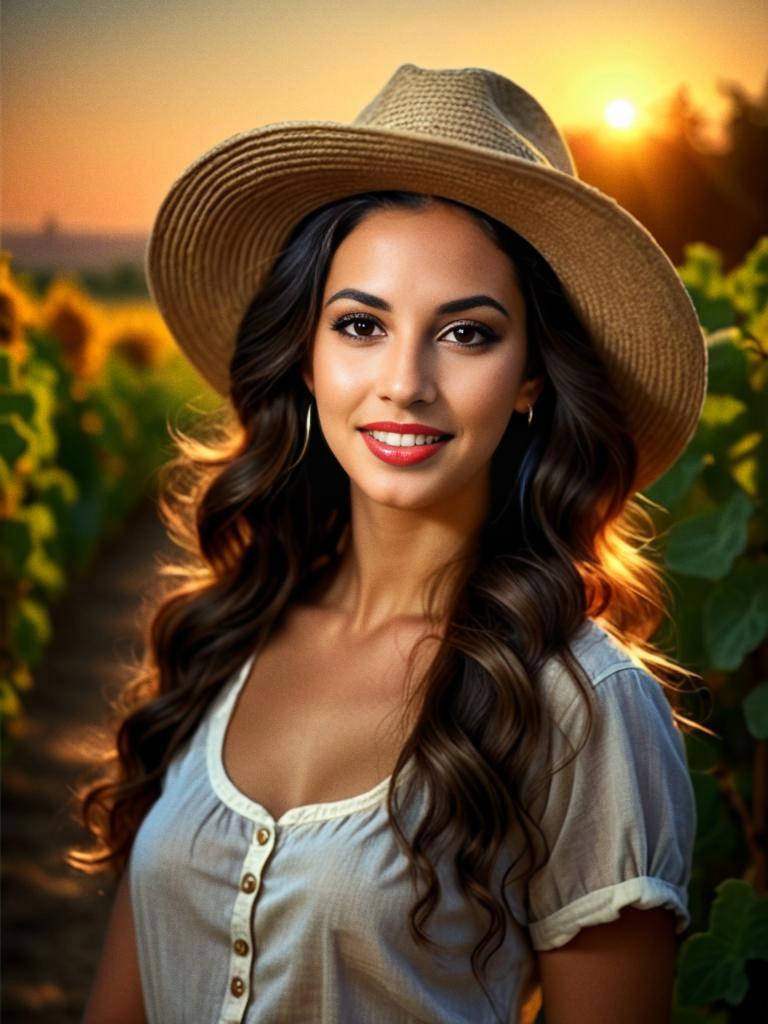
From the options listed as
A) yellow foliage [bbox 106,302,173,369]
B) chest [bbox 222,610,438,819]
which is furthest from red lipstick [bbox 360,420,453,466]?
yellow foliage [bbox 106,302,173,369]

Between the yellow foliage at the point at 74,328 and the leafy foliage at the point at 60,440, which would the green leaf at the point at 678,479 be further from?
the yellow foliage at the point at 74,328

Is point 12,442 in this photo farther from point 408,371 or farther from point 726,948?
point 726,948

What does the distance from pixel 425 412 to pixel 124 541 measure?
246 inches

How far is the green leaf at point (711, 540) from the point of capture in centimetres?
193

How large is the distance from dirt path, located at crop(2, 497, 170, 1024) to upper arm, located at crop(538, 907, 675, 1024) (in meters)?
0.86

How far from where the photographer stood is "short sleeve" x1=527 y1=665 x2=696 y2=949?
4.97ft

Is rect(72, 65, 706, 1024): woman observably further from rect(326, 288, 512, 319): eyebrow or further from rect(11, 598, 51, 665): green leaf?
rect(11, 598, 51, 665): green leaf

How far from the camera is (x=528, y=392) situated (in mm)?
1743

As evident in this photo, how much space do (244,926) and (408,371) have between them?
76 cm

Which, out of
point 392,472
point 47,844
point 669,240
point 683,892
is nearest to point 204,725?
point 392,472

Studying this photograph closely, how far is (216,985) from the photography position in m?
1.70

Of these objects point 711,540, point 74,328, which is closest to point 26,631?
point 711,540

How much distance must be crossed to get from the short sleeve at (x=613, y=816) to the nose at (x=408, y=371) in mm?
430

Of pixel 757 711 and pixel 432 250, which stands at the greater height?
pixel 432 250
